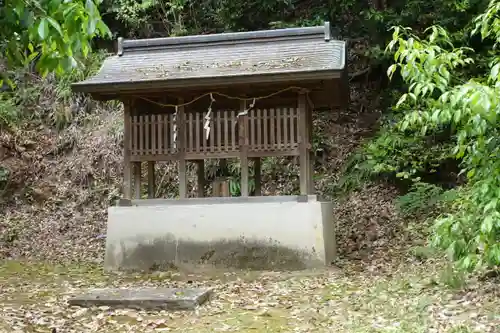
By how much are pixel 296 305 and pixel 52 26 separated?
4.71m

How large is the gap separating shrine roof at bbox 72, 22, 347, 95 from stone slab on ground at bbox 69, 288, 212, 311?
350 centimetres

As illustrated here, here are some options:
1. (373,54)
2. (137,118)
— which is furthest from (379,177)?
(137,118)

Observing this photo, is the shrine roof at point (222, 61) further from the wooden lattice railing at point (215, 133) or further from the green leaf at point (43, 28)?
the green leaf at point (43, 28)

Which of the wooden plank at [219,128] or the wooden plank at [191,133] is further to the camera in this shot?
the wooden plank at [191,133]

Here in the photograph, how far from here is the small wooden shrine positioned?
8.88 metres

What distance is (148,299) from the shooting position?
21.6 feet

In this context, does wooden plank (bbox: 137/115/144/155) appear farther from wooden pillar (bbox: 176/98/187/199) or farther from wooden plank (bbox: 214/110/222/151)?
wooden plank (bbox: 214/110/222/151)

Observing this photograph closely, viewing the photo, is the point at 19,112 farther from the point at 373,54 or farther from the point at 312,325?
the point at 312,325

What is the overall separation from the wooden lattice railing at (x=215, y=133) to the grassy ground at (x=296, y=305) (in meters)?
2.15

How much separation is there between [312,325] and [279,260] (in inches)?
124

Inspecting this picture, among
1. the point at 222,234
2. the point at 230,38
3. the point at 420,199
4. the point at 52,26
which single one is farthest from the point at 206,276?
the point at 52,26

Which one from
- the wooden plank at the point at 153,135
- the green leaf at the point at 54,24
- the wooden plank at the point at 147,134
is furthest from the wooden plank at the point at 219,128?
the green leaf at the point at 54,24

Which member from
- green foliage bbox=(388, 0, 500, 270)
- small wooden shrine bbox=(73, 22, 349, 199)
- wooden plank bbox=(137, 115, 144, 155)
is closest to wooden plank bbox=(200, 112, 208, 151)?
small wooden shrine bbox=(73, 22, 349, 199)

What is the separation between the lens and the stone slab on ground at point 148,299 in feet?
21.4
